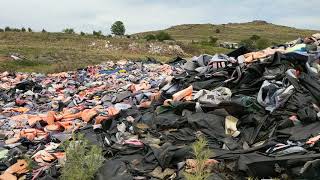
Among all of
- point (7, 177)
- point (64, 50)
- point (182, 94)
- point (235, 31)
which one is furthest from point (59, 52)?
point (235, 31)

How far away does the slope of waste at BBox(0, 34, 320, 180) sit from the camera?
6047 mm

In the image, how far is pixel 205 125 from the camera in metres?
7.16

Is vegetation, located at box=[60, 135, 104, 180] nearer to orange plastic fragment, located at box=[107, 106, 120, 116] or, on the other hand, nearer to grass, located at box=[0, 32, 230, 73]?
orange plastic fragment, located at box=[107, 106, 120, 116]

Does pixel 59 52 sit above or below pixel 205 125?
below

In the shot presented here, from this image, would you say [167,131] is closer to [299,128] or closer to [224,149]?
[224,149]

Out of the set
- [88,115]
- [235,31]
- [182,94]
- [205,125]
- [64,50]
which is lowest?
[235,31]

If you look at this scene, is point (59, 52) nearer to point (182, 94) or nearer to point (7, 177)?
point (182, 94)

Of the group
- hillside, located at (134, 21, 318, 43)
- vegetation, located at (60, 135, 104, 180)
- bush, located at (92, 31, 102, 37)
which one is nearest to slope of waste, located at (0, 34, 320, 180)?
vegetation, located at (60, 135, 104, 180)

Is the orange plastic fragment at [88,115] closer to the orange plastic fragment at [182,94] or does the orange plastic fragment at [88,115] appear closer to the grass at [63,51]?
the orange plastic fragment at [182,94]

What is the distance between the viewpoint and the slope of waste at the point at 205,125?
6047 mm

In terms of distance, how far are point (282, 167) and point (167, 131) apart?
2.24 metres

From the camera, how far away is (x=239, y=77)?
8672 millimetres

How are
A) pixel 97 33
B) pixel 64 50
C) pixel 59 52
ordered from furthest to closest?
pixel 97 33, pixel 64 50, pixel 59 52

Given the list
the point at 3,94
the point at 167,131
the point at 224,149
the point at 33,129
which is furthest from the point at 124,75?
the point at 224,149
